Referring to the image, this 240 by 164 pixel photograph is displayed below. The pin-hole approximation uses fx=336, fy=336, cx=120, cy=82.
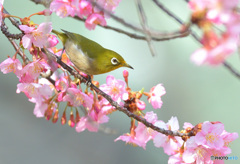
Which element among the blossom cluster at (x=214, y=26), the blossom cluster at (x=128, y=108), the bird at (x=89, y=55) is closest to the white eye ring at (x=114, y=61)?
the bird at (x=89, y=55)

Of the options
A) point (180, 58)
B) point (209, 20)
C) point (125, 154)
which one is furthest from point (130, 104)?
point (180, 58)

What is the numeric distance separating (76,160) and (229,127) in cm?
111

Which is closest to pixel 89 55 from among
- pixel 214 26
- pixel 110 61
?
pixel 110 61

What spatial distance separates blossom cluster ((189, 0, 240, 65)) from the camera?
322mm

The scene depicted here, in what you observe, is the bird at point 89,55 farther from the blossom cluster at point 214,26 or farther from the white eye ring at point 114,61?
the blossom cluster at point 214,26

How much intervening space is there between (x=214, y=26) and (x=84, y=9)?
23.1 inches

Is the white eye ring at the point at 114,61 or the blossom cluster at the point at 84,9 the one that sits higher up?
the white eye ring at the point at 114,61

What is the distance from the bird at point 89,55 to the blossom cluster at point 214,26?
0.79 metres

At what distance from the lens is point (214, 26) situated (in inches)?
13.6

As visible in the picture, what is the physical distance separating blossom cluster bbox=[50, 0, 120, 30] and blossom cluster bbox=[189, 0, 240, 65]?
52 cm

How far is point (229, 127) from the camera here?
239 cm

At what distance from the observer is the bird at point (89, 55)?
113cm

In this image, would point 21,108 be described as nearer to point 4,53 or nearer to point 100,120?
point 4,53

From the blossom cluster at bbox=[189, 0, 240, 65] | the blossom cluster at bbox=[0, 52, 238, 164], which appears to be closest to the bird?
the blossom cluster at bbox=[0, 52, 238, 164]
